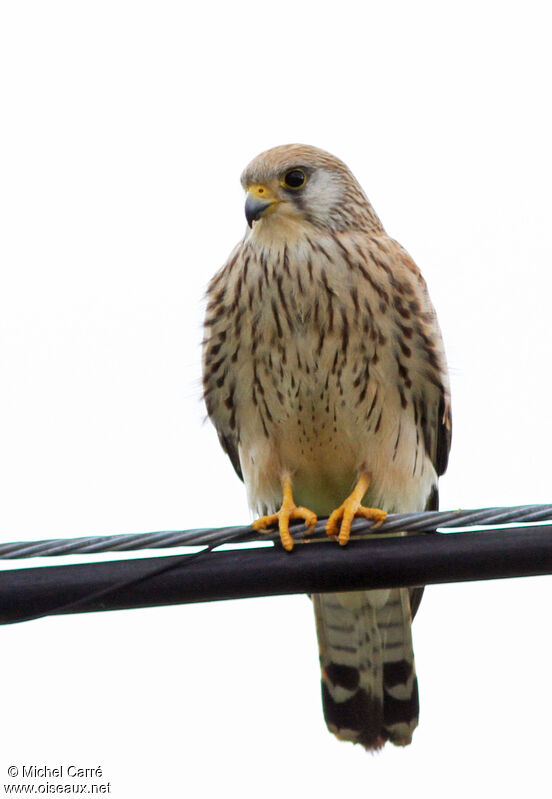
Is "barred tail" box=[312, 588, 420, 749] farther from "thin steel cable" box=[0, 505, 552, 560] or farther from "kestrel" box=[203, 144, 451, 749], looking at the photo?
"thin steel cable" box=[0, 505, 552, 560]

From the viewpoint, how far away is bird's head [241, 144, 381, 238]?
4.05m

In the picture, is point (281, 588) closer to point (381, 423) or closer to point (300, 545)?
point (300, 545)

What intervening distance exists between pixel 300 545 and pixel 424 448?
4.42 ft

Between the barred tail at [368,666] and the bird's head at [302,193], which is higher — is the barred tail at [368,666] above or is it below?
below

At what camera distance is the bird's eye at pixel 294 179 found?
4102 millimetres

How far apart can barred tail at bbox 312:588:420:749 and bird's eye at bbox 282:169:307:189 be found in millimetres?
1473

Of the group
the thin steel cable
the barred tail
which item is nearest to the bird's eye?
the barred tail

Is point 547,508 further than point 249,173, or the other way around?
point 249,173

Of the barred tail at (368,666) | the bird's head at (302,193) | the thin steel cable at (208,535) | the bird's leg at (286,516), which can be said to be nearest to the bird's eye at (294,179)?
the bird's head at (302,193)

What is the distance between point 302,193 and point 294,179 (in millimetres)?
56

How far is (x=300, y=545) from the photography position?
123 inches

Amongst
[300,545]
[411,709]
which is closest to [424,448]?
[411,709]

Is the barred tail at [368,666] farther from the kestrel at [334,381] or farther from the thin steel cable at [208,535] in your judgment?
the thin steel cable at [208,535]

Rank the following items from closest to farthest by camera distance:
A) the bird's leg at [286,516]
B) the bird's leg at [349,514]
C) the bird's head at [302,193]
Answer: the bird's leg at [349,514] → the bird's leg at [286,516] → the bird's head at [302,193]
